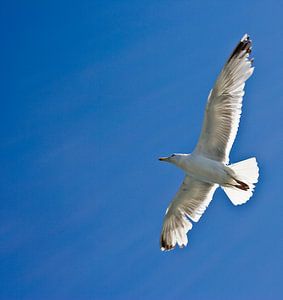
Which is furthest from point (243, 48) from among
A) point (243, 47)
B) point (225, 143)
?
point (225, 143)

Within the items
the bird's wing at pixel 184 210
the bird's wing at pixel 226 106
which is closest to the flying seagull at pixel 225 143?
the bird's wing at pixel 226 106

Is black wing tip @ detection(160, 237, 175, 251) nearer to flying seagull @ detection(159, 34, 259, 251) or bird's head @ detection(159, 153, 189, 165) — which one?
flying seagull @ detection(159, 34, 259, 251)

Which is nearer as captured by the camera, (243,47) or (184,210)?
(243,47)

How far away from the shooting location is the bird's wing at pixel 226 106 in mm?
14523

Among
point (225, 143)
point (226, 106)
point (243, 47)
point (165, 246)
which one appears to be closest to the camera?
point (243, 47)

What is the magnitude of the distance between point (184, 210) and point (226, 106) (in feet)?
8.37

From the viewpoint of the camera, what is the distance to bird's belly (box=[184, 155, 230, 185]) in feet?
48.7

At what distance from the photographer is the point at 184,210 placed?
1619 centimetres

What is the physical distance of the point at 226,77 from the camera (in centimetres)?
1462

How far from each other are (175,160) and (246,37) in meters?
2.69

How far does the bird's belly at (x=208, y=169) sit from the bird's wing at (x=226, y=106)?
0.25m

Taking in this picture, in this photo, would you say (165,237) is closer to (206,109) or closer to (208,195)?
(208,195)

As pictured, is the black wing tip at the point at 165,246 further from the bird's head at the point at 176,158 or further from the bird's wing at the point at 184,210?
the bird's head at the point at 176,158

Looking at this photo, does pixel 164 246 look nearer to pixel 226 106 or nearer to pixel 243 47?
pixel 226 106
